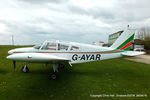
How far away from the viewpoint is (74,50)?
6457mm

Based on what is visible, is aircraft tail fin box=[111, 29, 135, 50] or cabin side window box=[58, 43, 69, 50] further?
aircraft tail fin box=[111, 29, 135, 50]

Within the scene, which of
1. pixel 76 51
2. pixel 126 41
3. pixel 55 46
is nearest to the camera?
pixel 55 46

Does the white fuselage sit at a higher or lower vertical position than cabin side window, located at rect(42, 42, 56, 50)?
lower

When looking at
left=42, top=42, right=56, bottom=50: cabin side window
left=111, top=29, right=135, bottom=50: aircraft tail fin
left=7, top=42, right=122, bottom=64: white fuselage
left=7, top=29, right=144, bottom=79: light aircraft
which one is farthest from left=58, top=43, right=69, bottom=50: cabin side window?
left=111, top=29, right=135, bottom=50: aircraft tail fin

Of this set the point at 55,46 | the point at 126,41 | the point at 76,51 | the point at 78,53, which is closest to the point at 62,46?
the point at 55,46

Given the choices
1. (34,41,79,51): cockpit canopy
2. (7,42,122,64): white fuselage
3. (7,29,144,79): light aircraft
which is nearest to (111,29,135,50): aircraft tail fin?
(7,29,144,79): light aircraft

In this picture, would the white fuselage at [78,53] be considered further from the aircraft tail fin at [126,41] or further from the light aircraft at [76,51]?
the aircraft tail fin at [126,41]

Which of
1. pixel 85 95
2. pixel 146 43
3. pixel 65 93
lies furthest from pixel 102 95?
pixel 146 43

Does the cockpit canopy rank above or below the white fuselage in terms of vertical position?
above

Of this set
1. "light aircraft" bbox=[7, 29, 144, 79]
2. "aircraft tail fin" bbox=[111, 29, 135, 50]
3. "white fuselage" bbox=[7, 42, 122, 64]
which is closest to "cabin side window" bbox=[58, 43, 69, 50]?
"light aircraft" bbox=[7, 29, 144, 79]

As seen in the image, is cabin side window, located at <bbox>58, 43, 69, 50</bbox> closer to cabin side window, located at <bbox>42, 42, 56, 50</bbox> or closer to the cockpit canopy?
the cockpit canopy

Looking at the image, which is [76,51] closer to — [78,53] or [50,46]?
[78,53]

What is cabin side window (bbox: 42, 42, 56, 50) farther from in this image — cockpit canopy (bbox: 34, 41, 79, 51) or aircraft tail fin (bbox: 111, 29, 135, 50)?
aircraft tail fin (bbox: 111, 29, 135, 50)

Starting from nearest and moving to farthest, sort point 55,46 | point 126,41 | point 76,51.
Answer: point 55,46, point 76,51, point 126,41
